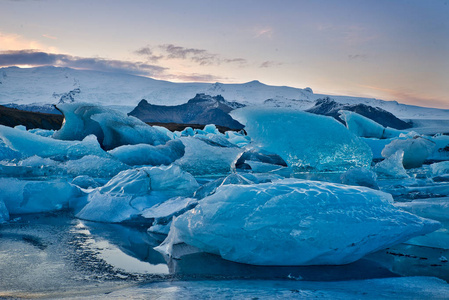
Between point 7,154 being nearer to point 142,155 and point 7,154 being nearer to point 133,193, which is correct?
point 142,155

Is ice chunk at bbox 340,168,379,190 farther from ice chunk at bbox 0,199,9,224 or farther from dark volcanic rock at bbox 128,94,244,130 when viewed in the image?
dark volcanic rock at bbox 128,94,244,130

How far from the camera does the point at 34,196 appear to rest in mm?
4082

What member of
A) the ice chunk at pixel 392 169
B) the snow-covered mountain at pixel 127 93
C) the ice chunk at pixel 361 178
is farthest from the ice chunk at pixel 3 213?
the snow-covered mountain at pixel 127 93

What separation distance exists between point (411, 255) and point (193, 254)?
1.37m

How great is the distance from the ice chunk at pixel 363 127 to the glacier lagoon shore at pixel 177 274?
10.6m

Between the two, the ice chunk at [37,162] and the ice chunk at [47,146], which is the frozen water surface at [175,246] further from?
the ice chunk at [47,146]

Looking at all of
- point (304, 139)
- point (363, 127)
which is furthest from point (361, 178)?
point (363, 127)

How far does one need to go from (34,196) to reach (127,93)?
7825 cm

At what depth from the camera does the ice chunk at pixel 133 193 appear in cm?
372

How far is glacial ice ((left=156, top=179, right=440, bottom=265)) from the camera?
2.33 m

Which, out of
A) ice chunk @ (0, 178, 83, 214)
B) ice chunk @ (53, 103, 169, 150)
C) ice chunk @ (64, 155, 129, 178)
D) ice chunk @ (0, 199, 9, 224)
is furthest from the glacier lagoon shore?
ice chunk @ (53, 103, 169, 150)

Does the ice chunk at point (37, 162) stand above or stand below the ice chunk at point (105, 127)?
below

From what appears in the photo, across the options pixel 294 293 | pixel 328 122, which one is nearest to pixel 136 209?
pixel 294 293

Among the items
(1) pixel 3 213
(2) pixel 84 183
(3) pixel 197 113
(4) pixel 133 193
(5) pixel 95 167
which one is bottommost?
(3) pixel 197 113
